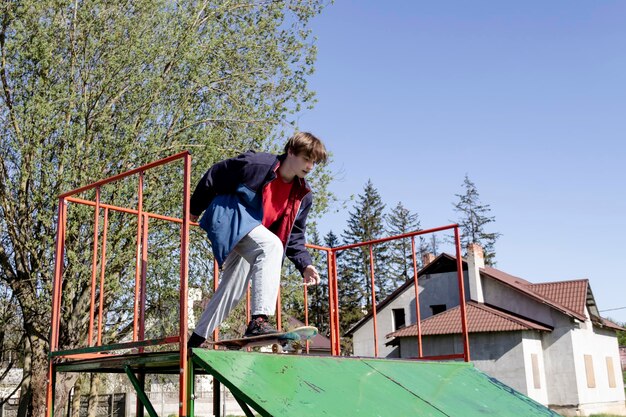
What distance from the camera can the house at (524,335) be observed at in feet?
90.4

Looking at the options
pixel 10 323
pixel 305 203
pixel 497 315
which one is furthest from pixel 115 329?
pixel 497 315

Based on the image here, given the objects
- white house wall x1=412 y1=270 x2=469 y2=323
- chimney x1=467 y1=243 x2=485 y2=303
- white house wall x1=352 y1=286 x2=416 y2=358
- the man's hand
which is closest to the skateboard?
the man's hand

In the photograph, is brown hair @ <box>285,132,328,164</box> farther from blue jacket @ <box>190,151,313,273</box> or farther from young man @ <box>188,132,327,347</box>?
blue jacket @ <box>190,151,313,273</box>

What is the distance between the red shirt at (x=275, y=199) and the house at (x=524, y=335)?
2465cm

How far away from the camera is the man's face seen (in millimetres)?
3826

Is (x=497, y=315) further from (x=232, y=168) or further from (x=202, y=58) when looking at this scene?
(x=232, y=168)

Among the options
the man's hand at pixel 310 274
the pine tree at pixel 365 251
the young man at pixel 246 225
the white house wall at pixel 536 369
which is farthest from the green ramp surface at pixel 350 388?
the pine tree at pixel 365 251

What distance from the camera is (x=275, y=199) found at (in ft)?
13.3

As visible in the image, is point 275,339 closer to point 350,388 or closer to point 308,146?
point 350,388

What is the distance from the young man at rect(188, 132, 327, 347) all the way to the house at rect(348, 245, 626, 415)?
24909 millimetres

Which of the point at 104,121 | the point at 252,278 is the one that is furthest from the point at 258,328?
the point at 104,121

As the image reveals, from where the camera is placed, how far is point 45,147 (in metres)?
11.7

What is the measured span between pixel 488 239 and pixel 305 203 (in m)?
52.8

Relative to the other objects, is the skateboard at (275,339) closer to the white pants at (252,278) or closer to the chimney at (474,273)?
the white pants at (252,278)
